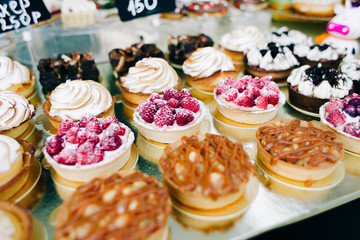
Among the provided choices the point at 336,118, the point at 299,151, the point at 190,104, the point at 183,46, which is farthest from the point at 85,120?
the point at 336,118

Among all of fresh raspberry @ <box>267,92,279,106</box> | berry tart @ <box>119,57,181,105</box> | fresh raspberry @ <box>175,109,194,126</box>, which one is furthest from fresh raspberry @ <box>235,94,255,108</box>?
berry tart @ <box>119,57,181,105</box>

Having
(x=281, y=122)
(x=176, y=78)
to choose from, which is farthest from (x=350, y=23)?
(x=176, y=78)

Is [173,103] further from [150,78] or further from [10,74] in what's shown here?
[10,74]

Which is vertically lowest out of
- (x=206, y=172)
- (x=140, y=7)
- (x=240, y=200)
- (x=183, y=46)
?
(x=240, y=200)

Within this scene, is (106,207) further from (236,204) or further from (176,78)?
(176,78)

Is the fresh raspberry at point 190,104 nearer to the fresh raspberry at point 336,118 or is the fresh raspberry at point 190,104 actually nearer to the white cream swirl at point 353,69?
the fresh raspberry at point 336,118

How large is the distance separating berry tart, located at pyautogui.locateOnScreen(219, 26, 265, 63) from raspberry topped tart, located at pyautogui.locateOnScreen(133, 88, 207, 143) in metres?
1.68

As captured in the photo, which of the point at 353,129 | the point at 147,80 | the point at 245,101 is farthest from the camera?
the point at 147,80

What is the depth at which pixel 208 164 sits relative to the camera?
2039 mm

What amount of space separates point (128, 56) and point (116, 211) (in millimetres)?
2350

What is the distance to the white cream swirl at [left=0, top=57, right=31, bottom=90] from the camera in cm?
311

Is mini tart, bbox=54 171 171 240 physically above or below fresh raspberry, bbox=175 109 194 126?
below

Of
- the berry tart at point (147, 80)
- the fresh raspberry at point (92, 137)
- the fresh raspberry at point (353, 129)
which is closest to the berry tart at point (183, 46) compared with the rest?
the berry tart at point (147, 80)

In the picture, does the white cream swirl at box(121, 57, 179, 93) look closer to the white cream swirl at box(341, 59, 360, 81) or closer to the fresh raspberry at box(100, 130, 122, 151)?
the fresh raspberry at box(100, 130, 122, 151)
